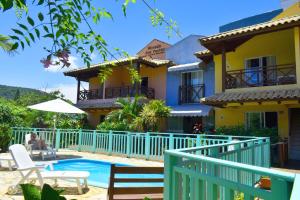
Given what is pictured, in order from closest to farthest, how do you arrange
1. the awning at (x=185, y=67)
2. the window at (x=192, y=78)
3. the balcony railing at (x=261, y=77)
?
the balcony railing at (x=261, y=77) → the awning at (x=185, y=67) → the window at (x=192, y=78)

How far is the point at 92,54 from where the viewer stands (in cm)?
307

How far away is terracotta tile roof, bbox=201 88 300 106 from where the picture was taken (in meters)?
15.0

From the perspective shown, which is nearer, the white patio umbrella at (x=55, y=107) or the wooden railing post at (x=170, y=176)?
the wooden railing post at (x=170, y=176)

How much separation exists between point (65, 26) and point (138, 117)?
18.4m

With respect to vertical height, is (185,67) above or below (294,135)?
above

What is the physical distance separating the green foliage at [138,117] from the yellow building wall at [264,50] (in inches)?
166

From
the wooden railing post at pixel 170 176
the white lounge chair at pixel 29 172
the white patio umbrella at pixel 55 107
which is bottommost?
the white lounge chair at pixel 29 172

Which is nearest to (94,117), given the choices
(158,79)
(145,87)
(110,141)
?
(145,87)

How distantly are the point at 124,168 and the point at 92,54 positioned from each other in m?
2.70

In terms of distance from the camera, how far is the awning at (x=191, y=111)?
21672 mm

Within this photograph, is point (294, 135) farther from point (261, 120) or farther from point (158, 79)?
point (158, 79)

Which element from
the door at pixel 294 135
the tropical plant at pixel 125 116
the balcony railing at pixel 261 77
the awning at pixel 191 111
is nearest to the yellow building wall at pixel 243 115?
the door at pixel 294 135

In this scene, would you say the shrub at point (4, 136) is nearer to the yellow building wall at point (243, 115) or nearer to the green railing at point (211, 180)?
the yellow building wall at point (243, 115)

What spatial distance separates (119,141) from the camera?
17719 millimetres
